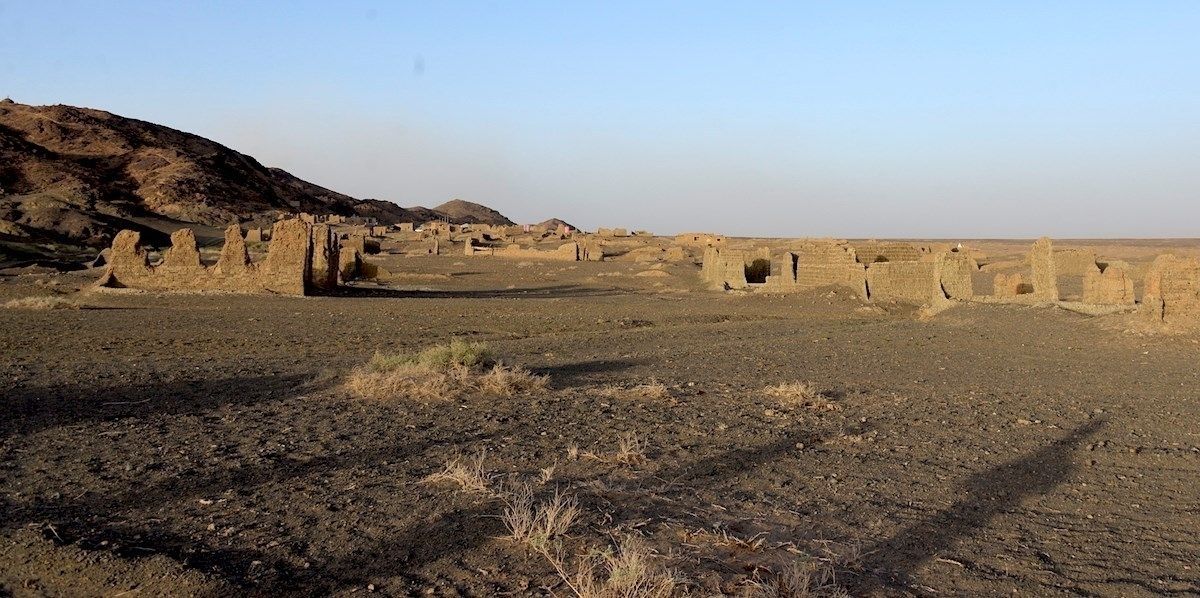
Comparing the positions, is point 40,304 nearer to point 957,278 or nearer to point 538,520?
point 538,520

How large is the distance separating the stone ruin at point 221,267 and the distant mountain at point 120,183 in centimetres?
2771

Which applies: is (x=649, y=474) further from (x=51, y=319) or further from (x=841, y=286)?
(x=841, y=286)

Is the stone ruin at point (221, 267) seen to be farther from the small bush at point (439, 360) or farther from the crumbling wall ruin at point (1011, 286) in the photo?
the crumbling wall ruin at point (1011, 286)

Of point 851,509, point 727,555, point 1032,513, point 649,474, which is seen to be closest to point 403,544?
point 727,555

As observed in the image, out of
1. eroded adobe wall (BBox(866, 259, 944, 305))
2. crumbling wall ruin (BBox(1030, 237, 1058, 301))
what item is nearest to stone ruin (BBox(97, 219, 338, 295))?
eroded adobe wall (BBox(866, 259, 944, 305))

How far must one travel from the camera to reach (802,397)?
350 inches

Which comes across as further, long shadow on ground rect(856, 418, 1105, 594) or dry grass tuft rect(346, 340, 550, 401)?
dry grass tuft rect(346, 340, 550, 401)

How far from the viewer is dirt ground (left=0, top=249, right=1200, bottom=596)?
4191mm

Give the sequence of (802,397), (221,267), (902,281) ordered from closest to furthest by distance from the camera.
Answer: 1. (802,397)
2. (221,267)
3. (902,281)

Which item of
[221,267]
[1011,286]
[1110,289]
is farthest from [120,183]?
[1110,289]

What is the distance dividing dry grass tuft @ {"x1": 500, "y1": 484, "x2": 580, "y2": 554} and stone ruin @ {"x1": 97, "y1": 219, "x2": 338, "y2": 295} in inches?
705

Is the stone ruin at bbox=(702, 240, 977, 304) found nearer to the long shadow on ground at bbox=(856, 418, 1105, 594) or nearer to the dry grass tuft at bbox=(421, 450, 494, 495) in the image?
the long shadow on ground at bbox=(856, 418, 1105, 594)

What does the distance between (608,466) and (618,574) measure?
250 cm

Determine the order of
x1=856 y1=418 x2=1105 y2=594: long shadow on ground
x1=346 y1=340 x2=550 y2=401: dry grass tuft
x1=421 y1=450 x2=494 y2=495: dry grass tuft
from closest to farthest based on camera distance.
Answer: x1=856 y1=418 x2=1105 y2=594: long shadow on ground < x1=421 y1=450 x2=494 y2=495: dry grass tuft < x1=346 y1=340 x2=550 y2=401: dry grass tuft
